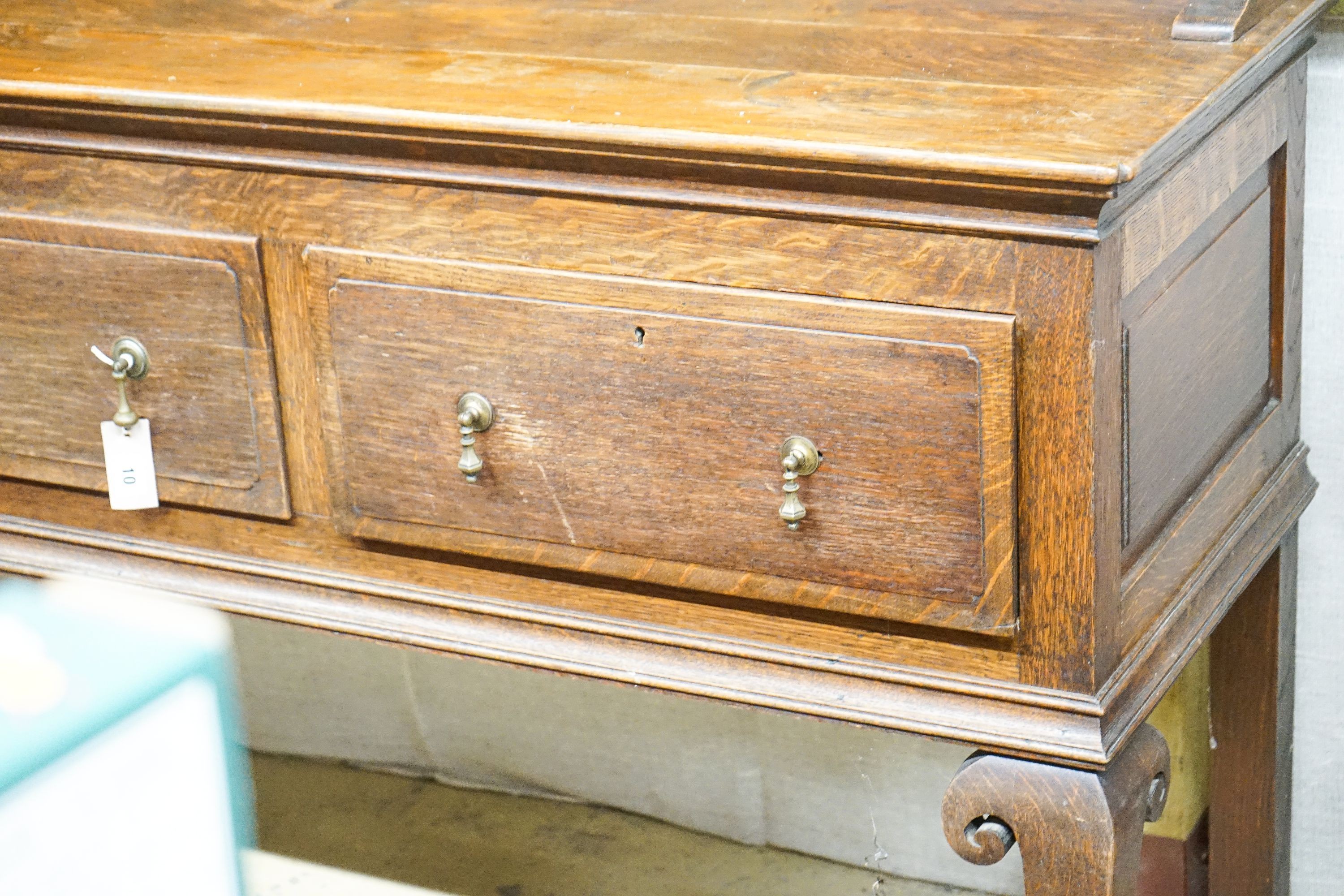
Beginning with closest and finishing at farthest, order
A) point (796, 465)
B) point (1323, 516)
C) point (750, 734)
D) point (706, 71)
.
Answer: point (796, 465), point (706, 71), point (1323, 516), point (750, 734)

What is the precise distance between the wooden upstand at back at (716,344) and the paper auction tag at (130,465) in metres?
0.01

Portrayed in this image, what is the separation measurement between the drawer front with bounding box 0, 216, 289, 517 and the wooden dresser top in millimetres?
98

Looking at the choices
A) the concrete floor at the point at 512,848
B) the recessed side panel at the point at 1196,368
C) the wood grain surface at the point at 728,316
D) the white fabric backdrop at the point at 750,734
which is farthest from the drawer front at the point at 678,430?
the concrete floor at the point at 512,848

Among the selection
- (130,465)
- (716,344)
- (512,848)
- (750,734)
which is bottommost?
(512,848)

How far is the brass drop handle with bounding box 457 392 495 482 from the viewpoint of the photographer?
36.0 inches

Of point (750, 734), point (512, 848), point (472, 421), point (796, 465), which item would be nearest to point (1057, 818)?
point (796, 465)

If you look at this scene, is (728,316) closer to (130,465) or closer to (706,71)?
(706,71)

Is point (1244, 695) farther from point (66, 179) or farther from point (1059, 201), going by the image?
point (66, 179)

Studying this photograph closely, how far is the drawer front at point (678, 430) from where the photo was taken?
0.81 meters

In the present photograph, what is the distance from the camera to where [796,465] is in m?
→ 0.84

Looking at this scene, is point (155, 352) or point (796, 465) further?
point (155, 352)

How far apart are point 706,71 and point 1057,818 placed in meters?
0.48

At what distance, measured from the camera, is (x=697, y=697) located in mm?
939

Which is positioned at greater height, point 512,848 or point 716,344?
point 716,344
